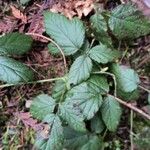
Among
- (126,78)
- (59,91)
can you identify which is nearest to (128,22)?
(126,78)

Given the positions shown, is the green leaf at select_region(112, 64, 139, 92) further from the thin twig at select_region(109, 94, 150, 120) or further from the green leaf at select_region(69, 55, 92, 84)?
the green leaf at select_region(69, 55, 92, 84)

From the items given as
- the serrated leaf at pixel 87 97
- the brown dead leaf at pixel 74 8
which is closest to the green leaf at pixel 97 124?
the serrated leaf at pixel 87 97

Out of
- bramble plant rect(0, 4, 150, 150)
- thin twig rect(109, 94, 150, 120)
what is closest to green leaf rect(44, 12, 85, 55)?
bramble plant rect(0, 4, 150, 150)

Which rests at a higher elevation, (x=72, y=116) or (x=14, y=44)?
(x=14, y=44)

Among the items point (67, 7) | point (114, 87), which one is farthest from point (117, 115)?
point (67, 7)

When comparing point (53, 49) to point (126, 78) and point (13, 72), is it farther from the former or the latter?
point (126, 78)

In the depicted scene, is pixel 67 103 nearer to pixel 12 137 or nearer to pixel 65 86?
pixel 65 86
